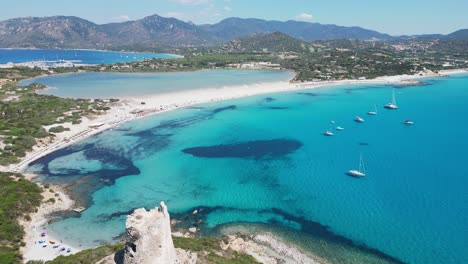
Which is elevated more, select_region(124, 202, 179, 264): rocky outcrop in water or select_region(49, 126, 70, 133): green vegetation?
select_region(124, 202, 179, 264): rocky outcrop in water

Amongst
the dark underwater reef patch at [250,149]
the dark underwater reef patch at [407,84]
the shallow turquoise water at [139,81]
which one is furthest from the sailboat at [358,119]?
the dark underwater reef patch at [407,84]

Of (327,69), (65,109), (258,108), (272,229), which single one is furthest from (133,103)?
(327,69)

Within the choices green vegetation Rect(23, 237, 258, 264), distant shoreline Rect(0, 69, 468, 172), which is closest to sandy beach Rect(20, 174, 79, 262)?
green vegetation Rect(23, 237, 258, 264)

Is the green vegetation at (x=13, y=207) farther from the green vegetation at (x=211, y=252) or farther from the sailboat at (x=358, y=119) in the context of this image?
the sailboat at (x=358, y=119)

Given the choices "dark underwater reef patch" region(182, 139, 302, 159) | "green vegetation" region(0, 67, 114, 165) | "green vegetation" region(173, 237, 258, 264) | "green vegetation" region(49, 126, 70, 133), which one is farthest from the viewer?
"green vegetation" region(49, 126, 70, 133)

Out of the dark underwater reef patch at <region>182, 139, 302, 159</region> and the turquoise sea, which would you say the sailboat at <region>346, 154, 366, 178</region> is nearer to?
the turquoise sea

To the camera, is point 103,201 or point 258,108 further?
point 258,108

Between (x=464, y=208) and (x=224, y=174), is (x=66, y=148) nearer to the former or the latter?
(x=224, y=174)
